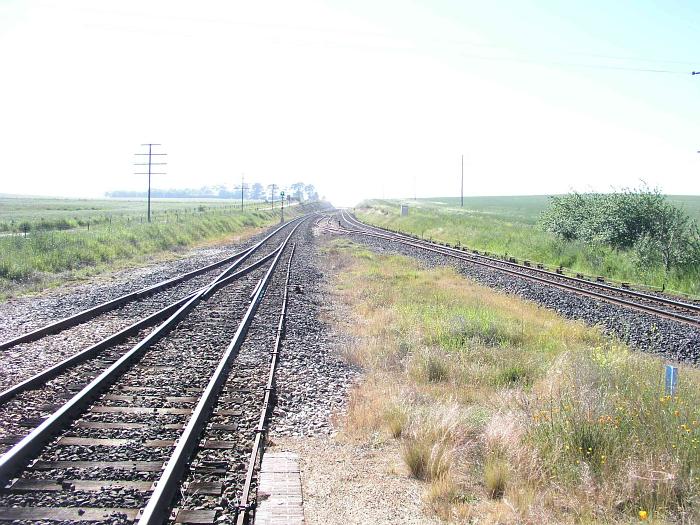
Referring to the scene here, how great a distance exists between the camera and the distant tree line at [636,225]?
2106 centimetres

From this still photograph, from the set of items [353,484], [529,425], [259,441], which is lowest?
[353,484]

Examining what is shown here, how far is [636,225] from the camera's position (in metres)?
24.8

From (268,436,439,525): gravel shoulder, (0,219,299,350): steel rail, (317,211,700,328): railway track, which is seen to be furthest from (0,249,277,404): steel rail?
(317,211,700,328): railway track

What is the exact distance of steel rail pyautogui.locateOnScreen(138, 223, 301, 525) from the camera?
178 inches

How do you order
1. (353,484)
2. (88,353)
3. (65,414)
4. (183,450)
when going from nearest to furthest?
1. (353,484)
2. (183,450)
3. (65,414)
4. (88,353)

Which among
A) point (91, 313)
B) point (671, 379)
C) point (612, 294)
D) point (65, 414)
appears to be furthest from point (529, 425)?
point (612, 294)

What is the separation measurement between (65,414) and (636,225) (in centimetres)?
2364

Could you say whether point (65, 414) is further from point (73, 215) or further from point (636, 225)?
point (73, 215)

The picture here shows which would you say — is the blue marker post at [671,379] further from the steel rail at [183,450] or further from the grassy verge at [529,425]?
the steel rail at [183,450]

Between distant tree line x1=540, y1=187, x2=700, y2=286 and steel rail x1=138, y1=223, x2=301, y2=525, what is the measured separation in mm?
17093

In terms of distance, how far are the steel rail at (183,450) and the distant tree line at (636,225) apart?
56.1 ft

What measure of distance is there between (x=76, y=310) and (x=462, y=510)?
1142 centimetres

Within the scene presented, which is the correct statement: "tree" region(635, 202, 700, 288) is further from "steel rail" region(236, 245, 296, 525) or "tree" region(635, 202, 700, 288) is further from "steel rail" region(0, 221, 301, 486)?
"steel rail" region(0, 221, 301, 486)

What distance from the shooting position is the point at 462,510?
4812mm
